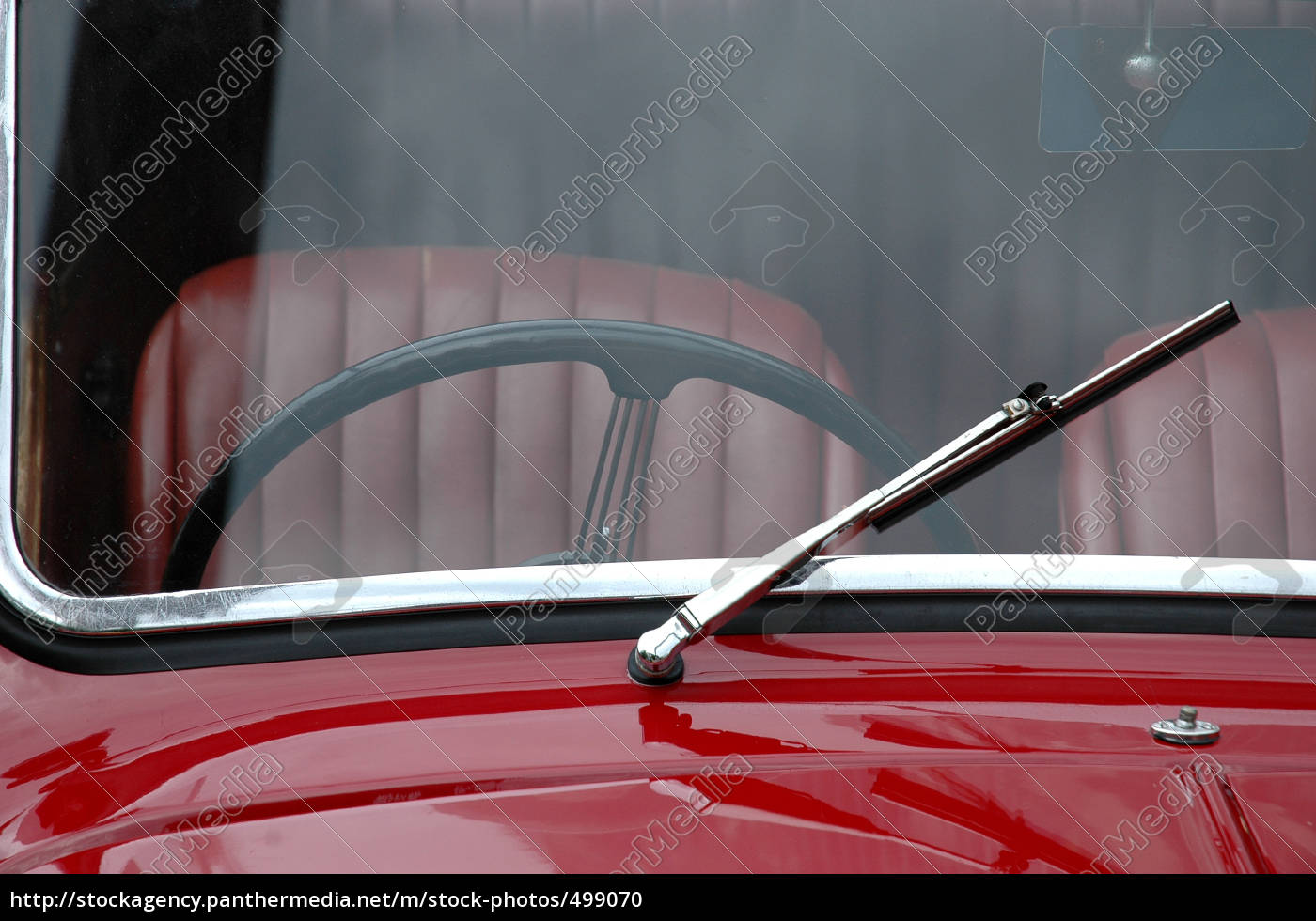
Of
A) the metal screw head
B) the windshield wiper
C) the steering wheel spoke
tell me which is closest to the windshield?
the steering wheel spoke

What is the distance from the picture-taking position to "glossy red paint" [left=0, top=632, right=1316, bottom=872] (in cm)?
67

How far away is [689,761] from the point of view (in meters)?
0.74

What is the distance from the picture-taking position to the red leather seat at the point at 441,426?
100 cm

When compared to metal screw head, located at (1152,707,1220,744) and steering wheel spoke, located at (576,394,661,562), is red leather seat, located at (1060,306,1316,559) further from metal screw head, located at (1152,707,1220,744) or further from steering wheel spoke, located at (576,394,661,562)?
steering wheel spoke, located at (576,394,661,562)

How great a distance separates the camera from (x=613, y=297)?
1114 millimetres

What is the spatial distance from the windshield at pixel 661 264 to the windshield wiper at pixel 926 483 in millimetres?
106

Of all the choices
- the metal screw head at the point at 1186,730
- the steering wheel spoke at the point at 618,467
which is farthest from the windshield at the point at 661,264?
the metal screw head at the point at 1186,730

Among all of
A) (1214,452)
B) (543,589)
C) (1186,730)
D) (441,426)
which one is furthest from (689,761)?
(1214,452)

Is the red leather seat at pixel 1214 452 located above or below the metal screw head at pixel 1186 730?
above

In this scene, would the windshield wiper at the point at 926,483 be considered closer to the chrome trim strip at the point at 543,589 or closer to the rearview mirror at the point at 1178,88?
the chrome trim strip at the point at 543,589

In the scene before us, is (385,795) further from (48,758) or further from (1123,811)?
(1123,811)

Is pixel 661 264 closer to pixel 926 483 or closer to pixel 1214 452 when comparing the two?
pixel 926 483

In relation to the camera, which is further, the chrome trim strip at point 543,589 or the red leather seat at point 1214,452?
the red leather seat at point 1214,452

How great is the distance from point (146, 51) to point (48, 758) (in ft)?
2.16
